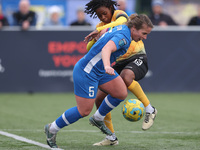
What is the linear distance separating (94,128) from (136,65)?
1.47 m

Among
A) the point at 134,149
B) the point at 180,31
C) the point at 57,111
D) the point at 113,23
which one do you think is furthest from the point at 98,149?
the point at 180,31

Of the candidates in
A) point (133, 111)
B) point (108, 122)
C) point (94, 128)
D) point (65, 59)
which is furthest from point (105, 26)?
point (65, 59)

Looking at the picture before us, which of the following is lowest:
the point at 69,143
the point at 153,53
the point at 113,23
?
the point at 153,53

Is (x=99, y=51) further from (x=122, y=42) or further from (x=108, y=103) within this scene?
(x=108, y=103)

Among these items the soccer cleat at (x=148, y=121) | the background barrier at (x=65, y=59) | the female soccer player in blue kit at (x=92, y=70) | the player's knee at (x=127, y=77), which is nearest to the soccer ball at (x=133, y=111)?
the soccer cleat at (x=148, y=121)

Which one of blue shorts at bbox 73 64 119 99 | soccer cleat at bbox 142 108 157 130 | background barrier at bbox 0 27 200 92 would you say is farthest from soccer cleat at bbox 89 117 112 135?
background barrier at bbox 0 27 200 92

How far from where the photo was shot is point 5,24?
557 inches

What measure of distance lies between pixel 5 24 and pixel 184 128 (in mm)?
7176

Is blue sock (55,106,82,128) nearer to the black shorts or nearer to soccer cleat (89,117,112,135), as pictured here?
soccer cleat (89,117,112,135)

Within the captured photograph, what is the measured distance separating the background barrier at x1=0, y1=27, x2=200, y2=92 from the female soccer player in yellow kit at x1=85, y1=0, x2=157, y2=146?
221 inches

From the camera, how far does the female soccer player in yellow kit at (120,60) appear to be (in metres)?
7.25

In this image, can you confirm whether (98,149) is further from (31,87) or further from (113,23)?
(31,87)

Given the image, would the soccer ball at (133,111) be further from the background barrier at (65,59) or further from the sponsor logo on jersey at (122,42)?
the background barrier at (65,59)

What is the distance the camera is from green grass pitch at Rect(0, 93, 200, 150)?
7.12m
